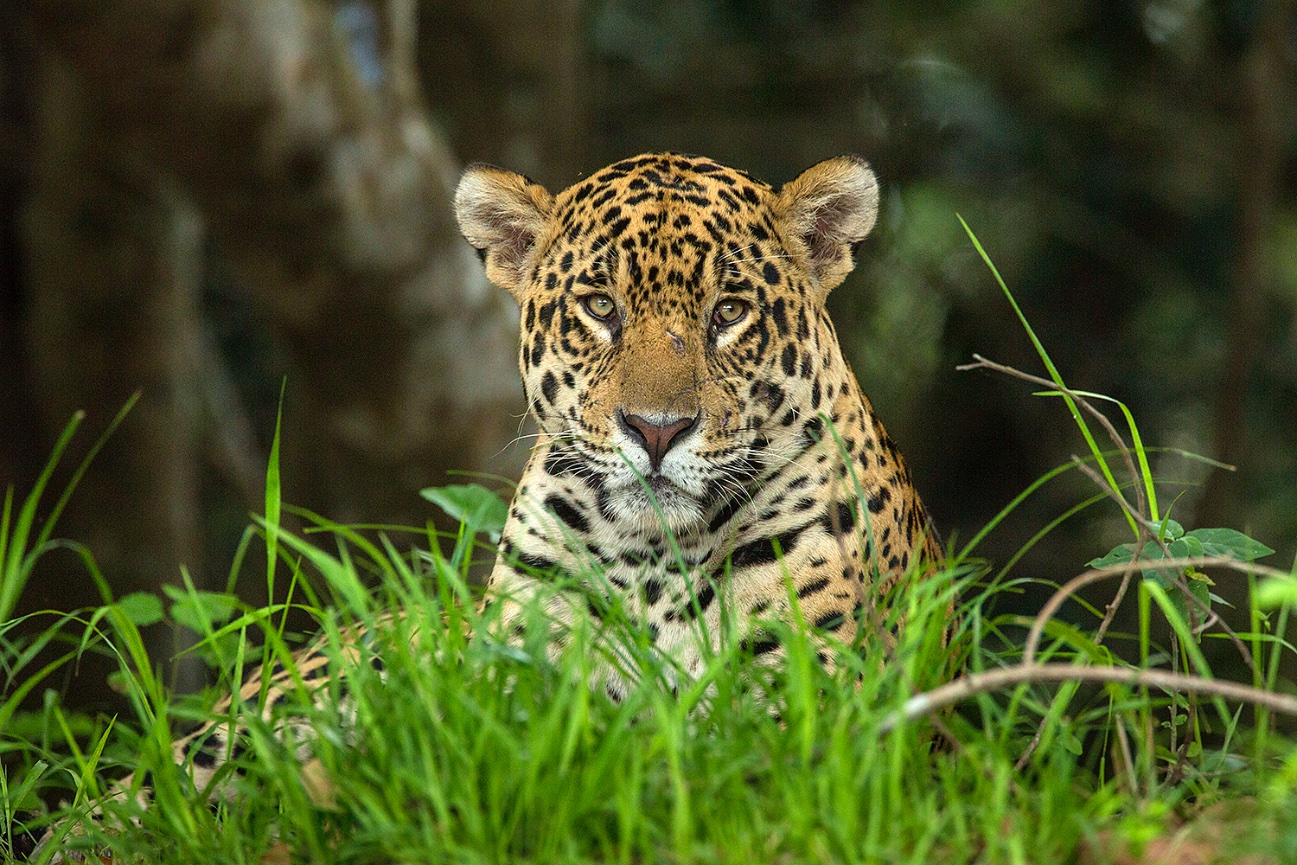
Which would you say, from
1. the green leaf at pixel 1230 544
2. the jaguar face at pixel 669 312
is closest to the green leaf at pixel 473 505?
the jaguar face at pixel 669 312

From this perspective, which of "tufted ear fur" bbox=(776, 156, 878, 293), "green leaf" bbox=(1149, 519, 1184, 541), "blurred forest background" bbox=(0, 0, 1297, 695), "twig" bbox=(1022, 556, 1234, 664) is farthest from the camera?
"blurred forest background" bbox=(0, 0, 1297, 695)

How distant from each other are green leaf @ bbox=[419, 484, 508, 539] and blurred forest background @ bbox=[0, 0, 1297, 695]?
28.3 inches

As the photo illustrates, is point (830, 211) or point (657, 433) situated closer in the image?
point (657, 433)

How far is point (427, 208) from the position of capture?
8711 millimetres

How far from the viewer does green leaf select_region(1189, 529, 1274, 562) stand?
3740 mm

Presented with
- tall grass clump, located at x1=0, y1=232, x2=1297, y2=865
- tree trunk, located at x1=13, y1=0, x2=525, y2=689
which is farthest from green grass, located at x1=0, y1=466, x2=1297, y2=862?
tree trunk, located at x1=13, y1=0, x2=525, y2=689

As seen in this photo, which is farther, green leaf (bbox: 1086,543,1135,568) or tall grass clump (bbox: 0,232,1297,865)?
green leaf (bbox: 1086,543,1135,568)

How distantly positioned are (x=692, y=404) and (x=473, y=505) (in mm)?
864

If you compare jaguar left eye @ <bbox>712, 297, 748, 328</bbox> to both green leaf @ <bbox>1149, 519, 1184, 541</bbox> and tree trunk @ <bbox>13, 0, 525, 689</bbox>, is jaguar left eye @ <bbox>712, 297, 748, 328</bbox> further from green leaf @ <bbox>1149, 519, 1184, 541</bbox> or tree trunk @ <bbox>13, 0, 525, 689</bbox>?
tree trunk @ <bbox>13, 0, 525, 689</bbox>

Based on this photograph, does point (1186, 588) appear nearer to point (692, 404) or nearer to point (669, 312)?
point (692, 404)

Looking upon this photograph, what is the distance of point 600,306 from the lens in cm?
472

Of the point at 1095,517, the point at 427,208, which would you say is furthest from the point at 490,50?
the point at 1095,517

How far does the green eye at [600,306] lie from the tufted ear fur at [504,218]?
368mm

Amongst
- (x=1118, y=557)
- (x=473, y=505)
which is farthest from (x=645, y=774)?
(x=473, y=505)
